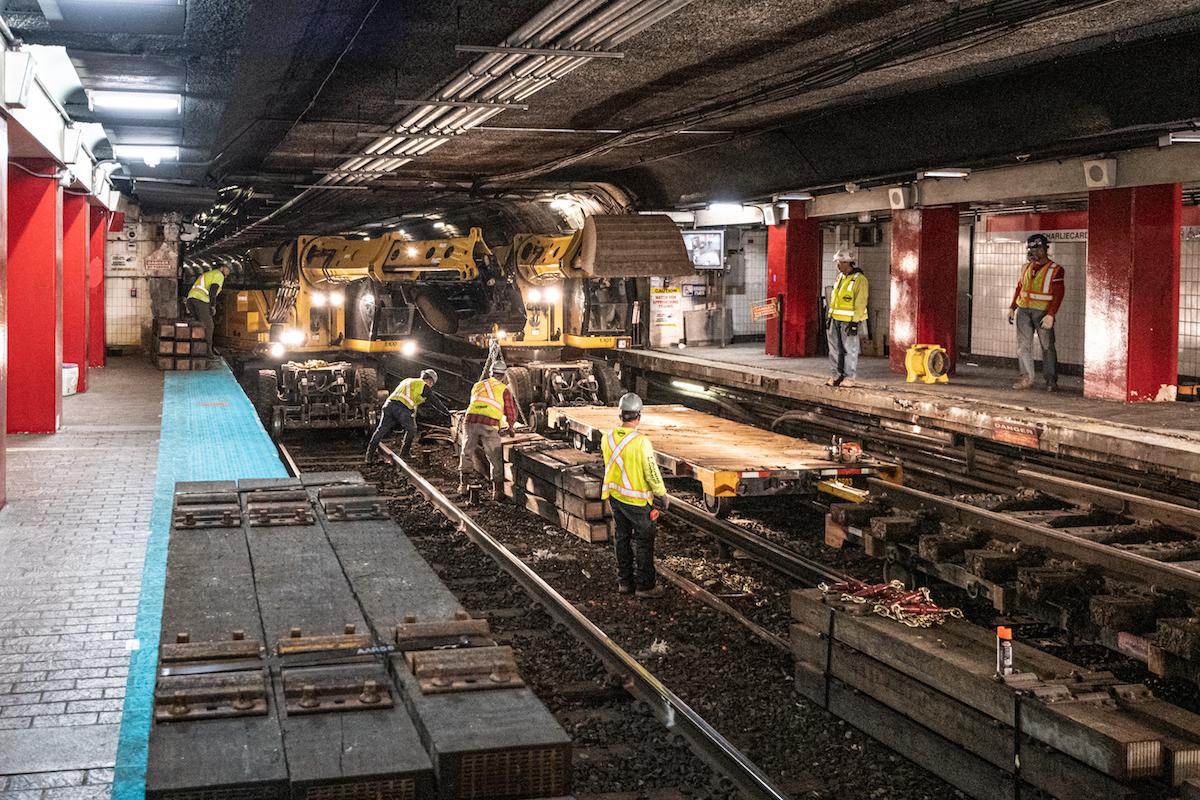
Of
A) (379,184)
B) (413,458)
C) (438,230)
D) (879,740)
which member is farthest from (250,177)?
(879,740)

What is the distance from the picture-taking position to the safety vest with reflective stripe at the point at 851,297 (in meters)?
13.4

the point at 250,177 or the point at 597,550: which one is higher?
the point at 250,177

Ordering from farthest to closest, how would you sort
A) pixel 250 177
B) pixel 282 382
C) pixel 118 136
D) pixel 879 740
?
pixel 250 177 → pixel 282 382 → pixel 118 136 → pixel 879 740

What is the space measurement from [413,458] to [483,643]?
1162cm

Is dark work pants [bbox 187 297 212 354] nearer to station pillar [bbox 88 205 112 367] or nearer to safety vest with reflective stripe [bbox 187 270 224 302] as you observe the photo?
safety vest with reflective stripe [bbox 187 270 224 302]

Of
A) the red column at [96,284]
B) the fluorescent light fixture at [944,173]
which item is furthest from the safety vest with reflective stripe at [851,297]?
the red column at [96,284]

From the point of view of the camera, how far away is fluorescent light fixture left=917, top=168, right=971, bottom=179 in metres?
13.8

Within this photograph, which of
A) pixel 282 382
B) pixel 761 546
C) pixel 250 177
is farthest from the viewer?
pixel 250 177

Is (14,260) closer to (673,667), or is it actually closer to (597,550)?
(597,550)

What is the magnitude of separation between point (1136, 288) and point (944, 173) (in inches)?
97.5

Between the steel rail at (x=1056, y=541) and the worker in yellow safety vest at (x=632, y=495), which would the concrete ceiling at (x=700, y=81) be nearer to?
the worker in yellow safety vest at (x=632, y=495)

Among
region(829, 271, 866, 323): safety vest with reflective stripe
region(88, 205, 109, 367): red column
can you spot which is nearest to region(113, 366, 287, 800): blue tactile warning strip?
region(88, 205, 109, 367): red column

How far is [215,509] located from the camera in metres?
6.45

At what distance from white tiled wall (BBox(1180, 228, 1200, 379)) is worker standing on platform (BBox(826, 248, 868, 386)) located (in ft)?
13.5
